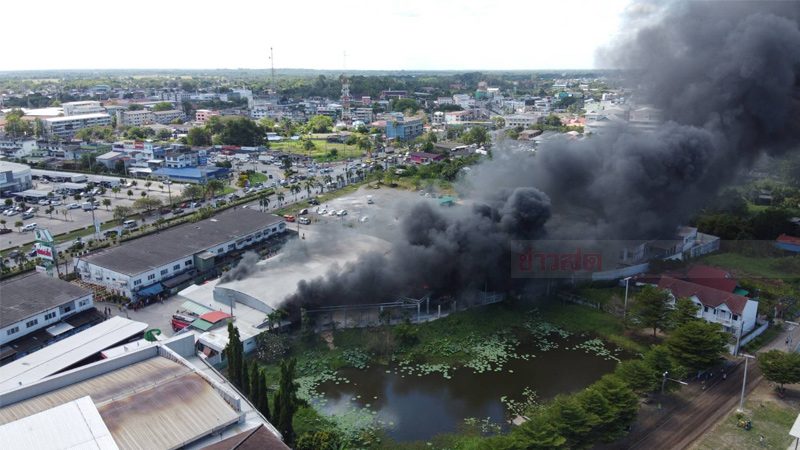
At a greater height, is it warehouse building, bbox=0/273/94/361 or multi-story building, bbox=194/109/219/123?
multi-story building, bbox=194/109/219/123

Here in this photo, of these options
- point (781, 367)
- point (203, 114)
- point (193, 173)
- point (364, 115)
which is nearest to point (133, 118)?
point (203, 114)

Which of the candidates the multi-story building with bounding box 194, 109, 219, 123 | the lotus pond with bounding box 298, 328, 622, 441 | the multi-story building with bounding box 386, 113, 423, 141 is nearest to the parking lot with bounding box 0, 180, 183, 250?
the lotus pond with bounding box 298, 328, 622, 441

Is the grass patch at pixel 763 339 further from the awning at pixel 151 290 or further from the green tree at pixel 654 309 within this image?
the awning at pixel 151 290

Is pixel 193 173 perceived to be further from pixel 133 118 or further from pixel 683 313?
pixel 133 118

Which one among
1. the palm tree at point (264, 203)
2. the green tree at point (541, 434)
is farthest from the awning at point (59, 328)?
the palm tree at point (264, 203)

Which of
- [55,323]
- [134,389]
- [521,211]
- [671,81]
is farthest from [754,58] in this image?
[55,323]

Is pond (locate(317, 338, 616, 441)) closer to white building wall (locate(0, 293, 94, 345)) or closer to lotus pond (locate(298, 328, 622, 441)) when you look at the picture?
lotus pond (locate(298, 328, 622, 441))
